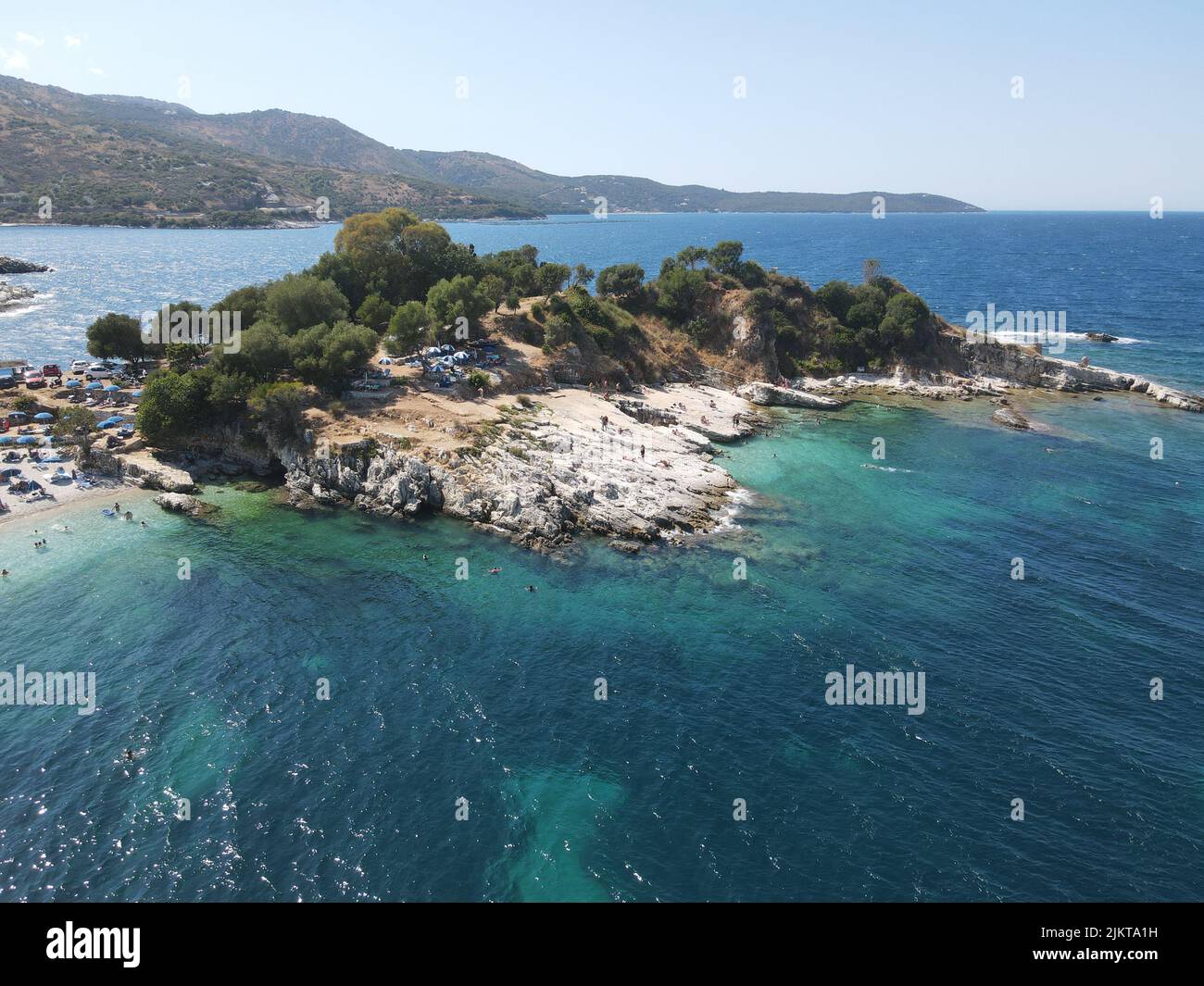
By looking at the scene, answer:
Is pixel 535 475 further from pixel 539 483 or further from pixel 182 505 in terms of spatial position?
pixel 182 505

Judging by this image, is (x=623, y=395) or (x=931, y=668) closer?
(x=931, y=668)

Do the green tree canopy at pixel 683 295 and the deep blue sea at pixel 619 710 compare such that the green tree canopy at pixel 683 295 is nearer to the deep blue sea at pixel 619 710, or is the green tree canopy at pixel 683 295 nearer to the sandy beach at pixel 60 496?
the deep blue sea at pixel 619 710

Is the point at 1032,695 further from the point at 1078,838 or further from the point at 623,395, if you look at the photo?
the point at 623,395

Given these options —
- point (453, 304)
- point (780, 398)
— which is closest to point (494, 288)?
point (453, 304)

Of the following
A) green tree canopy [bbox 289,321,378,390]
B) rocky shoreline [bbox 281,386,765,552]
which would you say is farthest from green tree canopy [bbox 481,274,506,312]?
rocky shoreline [bbox 281,386,765,552]

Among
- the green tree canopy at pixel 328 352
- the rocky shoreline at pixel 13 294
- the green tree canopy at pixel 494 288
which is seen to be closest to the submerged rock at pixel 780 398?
the green tree canopy at pixel 494 288

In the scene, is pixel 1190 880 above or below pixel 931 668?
below

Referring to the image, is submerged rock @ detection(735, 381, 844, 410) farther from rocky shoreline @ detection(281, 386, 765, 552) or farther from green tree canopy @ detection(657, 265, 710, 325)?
rocky shoreline @ detection(281, 386, 765, 552)

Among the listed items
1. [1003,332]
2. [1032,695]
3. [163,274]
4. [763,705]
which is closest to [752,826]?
[763,705]
